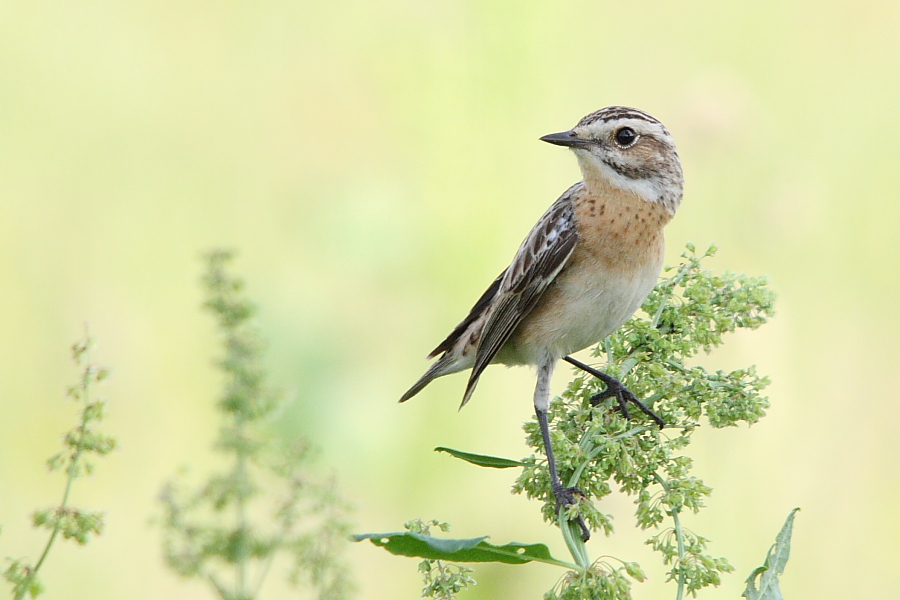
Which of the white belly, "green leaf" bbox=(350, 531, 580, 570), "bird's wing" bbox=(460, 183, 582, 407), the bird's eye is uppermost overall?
the bird's eye

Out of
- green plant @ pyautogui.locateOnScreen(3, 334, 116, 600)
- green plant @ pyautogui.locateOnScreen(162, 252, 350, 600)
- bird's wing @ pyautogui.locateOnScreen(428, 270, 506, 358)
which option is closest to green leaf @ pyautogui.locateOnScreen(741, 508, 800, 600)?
green plant @ pyautogui.locateOnScreen(162, 252, 350, 600)

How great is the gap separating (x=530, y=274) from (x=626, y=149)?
800 millimetres

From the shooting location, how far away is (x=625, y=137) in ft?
17.2

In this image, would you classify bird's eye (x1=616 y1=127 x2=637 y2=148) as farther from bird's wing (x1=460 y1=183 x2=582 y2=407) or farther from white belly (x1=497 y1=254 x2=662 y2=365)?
white belly (x1=497 y1=254 x2=662 y2=365)

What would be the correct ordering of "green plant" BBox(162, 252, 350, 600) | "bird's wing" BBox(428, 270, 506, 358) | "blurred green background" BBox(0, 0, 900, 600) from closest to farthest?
"green plant" BBox(162, 252, 350, 600)
"bird's wing" BBox(428, 270, 506, 358)
"blurred green background" BBox(0, 0, 900, 600)

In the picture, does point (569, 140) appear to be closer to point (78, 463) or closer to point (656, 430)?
point (656, 430)

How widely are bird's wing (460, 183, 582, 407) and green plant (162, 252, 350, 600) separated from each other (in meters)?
3.30

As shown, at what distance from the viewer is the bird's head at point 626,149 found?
521cm

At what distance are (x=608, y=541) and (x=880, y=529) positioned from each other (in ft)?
6.82

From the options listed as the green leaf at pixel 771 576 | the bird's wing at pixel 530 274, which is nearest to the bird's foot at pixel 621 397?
the green leaf at pixel 771 576

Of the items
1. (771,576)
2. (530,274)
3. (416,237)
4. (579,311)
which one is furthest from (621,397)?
(416,237)

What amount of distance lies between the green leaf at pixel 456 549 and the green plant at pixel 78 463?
0.76 metres

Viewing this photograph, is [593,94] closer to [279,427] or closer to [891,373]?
[891,373]

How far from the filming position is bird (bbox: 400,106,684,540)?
509 centimetres
